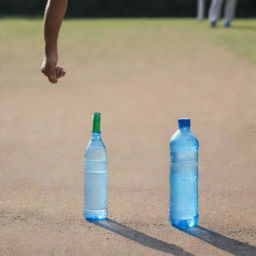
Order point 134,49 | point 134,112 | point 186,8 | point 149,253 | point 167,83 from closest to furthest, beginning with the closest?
point 149,253
point 134,112
point 167,83
point 134,49
point 186,8

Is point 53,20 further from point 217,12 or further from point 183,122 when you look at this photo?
point 217,12

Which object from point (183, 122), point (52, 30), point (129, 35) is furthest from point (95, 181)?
point (129, 35)

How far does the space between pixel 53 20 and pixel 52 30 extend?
0.21ft

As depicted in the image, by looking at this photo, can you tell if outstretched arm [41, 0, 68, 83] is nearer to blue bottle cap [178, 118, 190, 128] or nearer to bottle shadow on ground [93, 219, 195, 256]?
blue bottle cap [178, 118, 190, 128]

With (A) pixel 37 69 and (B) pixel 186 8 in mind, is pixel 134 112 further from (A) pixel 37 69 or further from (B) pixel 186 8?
(B) pixel 186 8

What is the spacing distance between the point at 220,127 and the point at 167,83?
3243 mm

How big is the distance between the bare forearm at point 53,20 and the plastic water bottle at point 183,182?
1.07 meters

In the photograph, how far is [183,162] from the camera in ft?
18.7

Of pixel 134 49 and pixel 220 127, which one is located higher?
pixel 220 127

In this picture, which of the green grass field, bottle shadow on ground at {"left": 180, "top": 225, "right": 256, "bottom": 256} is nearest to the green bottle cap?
bottle shadow on ground at {"left": 180, "top": 225, "right": 256, "bottom": 256}

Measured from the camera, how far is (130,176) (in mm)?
7512

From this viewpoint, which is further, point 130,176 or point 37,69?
point 37,69

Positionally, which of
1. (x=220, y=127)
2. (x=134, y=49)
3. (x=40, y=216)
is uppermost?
(x=40, y=216)

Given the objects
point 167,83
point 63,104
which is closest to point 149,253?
point 63,104
